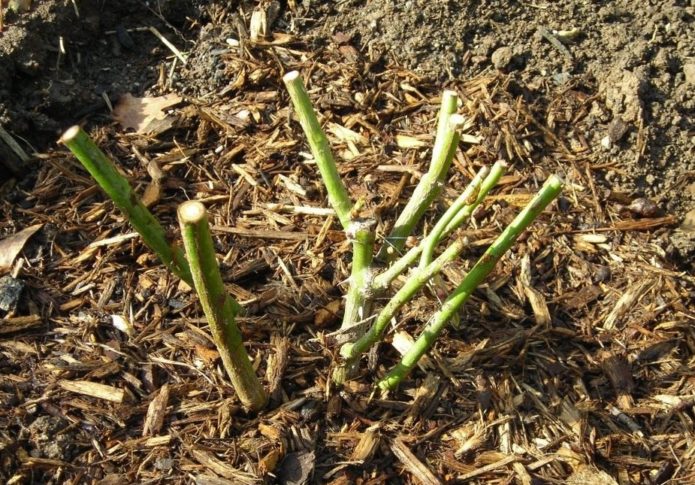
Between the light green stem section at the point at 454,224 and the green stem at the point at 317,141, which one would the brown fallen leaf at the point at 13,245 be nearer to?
the green stem at the point at 317,141

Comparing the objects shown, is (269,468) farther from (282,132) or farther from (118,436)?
(282,132)

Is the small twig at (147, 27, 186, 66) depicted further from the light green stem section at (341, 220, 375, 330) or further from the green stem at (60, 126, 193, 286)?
the light green stem section at (341, 220, 375, 330)

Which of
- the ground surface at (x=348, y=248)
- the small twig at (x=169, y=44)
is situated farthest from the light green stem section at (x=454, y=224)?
the small twig at (x=169, y=44)

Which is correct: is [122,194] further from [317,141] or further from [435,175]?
[435,175]

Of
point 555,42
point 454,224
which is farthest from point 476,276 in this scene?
point 555,42

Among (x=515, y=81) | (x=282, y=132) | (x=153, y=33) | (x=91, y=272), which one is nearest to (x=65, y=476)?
(x=91, y=272)
